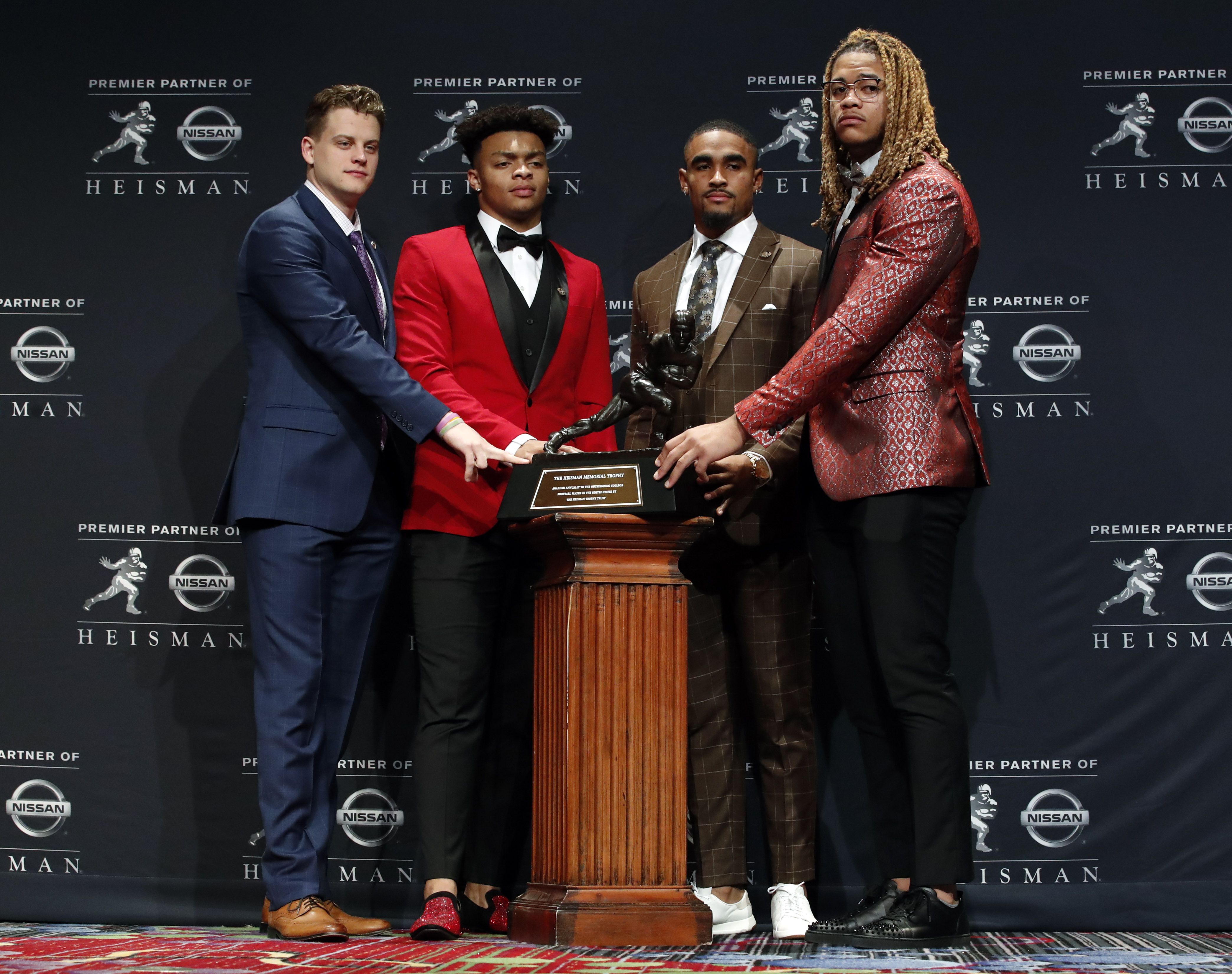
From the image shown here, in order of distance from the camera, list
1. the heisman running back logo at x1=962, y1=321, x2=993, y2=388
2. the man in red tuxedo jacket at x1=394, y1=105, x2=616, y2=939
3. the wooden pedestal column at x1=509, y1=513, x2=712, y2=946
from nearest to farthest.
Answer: the wooden pedestal column at x1=509, y1=513, x2=712, y2=946, the man in red tuxedo jacket at x1=394, y1=105, x2=616, y2=939, the heisman running back logo at x1=962, y1=321, x2=993, y2=388

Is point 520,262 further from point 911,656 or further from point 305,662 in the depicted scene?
point 911,656

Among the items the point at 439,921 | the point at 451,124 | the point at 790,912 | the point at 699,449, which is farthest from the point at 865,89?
the point at 439,921

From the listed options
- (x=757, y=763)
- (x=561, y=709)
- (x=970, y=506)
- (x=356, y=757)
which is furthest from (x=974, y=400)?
(x=356, y=757)

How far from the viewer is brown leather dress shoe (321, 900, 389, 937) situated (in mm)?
2789

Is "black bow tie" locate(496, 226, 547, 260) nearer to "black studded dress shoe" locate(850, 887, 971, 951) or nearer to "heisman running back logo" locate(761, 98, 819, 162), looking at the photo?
"heisman running back logo" locate(761, 98, 819, 162)

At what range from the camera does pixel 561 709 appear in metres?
2.54

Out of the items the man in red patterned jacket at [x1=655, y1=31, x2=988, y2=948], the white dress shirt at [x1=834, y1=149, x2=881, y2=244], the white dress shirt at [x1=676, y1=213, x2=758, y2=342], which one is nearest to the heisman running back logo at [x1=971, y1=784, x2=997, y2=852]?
the man in red patterned jacket at [x1=655, y1=31, x2=988, y2=948]

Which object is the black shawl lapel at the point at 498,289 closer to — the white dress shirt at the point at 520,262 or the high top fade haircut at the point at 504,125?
the white dress shirt at the point at 520,262

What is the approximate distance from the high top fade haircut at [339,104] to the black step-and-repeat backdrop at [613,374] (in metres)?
0.58

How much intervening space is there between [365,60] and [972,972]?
2932mm

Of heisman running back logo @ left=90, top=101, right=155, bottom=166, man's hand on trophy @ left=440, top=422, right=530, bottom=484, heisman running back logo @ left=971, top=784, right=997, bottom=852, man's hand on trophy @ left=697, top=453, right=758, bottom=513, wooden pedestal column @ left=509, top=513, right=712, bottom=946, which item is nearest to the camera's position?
wooden pedestal column @ left=509, top=513, right=712, bottom=946

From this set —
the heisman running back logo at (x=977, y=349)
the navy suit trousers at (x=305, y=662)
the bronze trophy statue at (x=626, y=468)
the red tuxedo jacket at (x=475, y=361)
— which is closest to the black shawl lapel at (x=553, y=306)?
the red tuxedo jacket at (x=475, y=361)

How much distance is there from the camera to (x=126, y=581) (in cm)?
357

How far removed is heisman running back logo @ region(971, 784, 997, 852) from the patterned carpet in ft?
1.40
